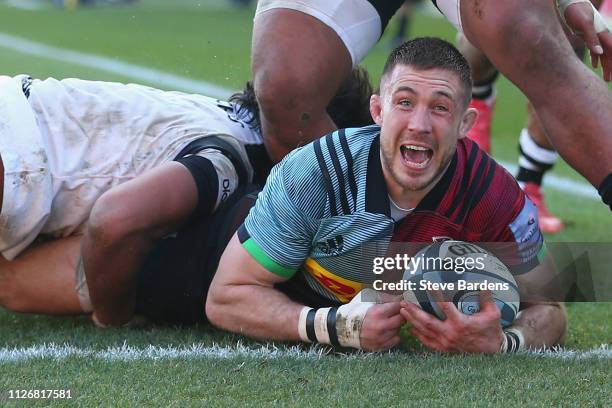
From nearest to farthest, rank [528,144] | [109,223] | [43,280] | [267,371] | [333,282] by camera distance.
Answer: [267,371] < [333,282] < [109,223] < [43,280] < [528,144]

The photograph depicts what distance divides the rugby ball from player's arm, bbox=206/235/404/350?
0.09 meters

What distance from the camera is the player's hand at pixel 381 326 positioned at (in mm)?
3379

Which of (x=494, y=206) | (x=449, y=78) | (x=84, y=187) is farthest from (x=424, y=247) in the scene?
(x=84, y=187)

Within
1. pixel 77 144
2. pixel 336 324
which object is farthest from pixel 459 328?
pixel 77 144

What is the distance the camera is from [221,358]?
3.40 metres

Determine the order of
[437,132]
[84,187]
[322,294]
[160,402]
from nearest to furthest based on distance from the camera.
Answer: [160,402] < [437,132] < [322,294] < [84,187]

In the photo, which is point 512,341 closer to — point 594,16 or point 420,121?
point 420,121

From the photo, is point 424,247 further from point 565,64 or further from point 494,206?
point 565,64

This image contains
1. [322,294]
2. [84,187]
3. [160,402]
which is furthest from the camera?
[84,187]

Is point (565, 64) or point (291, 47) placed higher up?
point (565, 64)

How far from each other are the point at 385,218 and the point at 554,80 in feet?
2.03

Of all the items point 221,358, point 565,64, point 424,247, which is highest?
point 565,64

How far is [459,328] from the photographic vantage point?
10.9 feet

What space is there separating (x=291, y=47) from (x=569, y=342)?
1.32 metres
